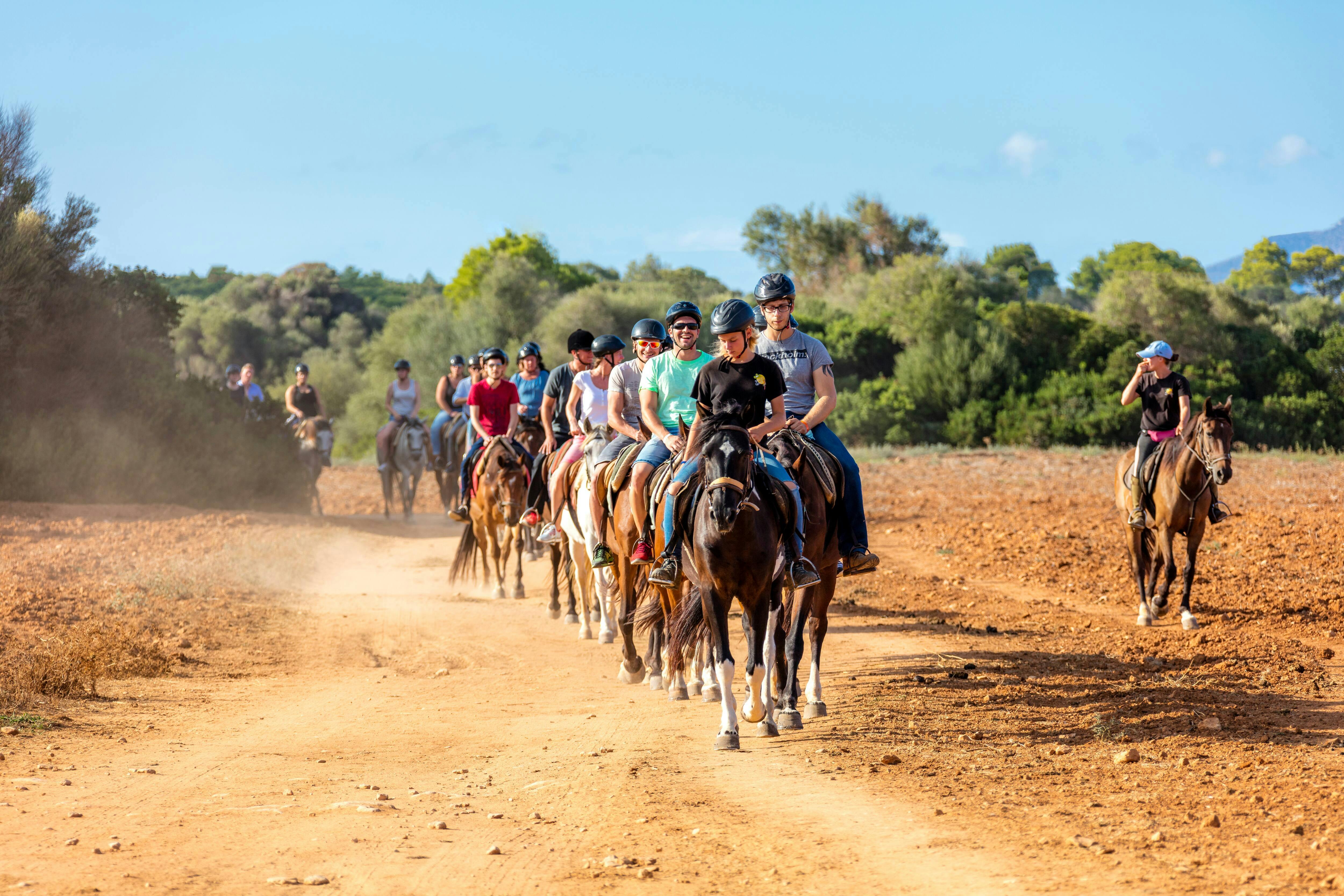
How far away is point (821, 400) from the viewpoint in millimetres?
7727

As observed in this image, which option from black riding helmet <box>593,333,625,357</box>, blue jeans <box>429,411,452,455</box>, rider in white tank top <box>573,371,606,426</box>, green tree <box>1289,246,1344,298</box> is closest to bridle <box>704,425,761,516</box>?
rider in white tank top <box>573,371,606,426</box>

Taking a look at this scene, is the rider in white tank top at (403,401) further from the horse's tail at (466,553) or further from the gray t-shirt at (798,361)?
the gray t-shirt at (798,361)

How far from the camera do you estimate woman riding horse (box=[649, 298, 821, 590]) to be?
266 inches

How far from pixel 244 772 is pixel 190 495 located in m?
13.8

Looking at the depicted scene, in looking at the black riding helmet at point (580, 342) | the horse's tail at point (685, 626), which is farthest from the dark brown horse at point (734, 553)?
the black riding helmet at point (580, 342)

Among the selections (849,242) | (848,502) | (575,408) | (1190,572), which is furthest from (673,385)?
(849,242)

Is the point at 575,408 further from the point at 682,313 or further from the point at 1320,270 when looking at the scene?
the point at 1320,270

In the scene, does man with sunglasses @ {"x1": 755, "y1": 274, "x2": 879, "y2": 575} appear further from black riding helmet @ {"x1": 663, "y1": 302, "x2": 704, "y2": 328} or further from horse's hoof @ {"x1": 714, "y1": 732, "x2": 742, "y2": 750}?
horse's hoof @ {"x1": 714, "y1": 732, "x2": 742, "y2": 750}

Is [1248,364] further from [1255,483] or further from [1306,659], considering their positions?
[1306,659]

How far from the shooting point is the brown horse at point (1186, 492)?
1124 cm

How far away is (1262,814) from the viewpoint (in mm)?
5215

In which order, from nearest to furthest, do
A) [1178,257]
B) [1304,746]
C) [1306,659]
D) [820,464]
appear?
[1304,746]
[820,464]
[1306,659]
[1178,257]

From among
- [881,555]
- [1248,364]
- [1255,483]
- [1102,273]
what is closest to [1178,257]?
[1102,273]

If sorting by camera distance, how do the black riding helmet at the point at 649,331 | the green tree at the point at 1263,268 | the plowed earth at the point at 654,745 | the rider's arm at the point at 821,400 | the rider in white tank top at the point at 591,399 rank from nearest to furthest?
the plowed earth at the point at 654,745, the rider's arm at the point at 821,400, the black riding helmet at the point at 649,331, the rider in white tank top at the point at 591,399, the green tree at the point at 1263,268
